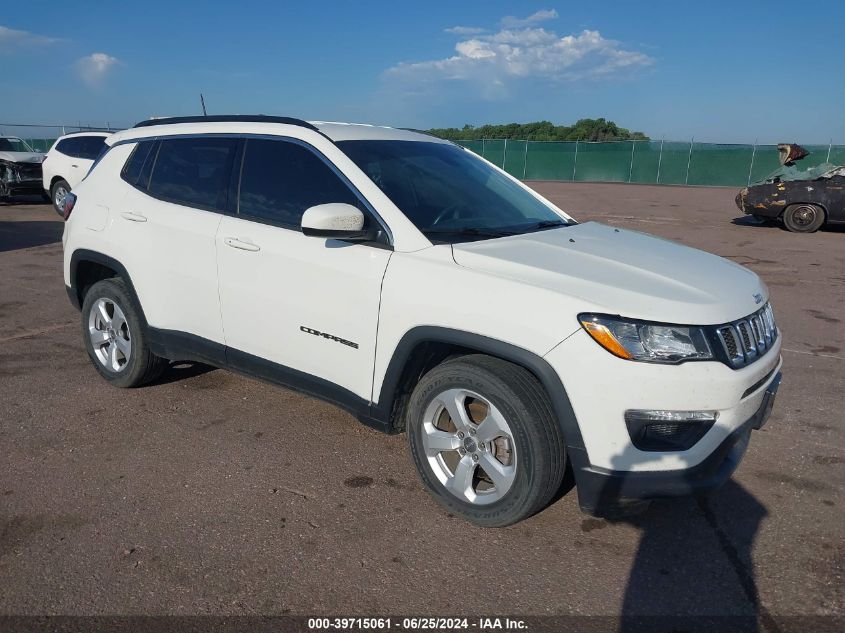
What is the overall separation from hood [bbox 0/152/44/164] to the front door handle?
15029 mm

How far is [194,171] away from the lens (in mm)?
4094

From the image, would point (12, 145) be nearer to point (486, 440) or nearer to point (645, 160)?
point (486, 440)

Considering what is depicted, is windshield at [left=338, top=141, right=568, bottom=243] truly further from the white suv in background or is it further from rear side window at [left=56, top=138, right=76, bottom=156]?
rear side window at [left=56, top=138, right=76, bottom=156]

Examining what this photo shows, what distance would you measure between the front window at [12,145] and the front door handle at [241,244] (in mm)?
16067

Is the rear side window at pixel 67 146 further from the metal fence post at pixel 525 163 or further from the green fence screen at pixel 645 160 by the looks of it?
the metal fence post at pixel 525 163

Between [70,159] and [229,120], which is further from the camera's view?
[70,159]

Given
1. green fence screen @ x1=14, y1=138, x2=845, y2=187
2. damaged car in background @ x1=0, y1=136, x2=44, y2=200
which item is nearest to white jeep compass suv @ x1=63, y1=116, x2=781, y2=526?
damaged car in background @ x1=0, y1=136, x2=44, y2=200

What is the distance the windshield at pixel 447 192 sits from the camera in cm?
338

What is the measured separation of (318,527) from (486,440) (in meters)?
0.88

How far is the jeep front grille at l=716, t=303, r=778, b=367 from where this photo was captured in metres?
2.70

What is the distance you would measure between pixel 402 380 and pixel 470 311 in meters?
0.58

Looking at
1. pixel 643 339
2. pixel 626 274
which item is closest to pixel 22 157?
pixel 626 274

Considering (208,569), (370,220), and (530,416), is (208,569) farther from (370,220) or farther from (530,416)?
(370,220)

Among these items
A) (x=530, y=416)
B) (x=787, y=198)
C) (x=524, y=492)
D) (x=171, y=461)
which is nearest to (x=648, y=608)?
(x=524, y=492)
